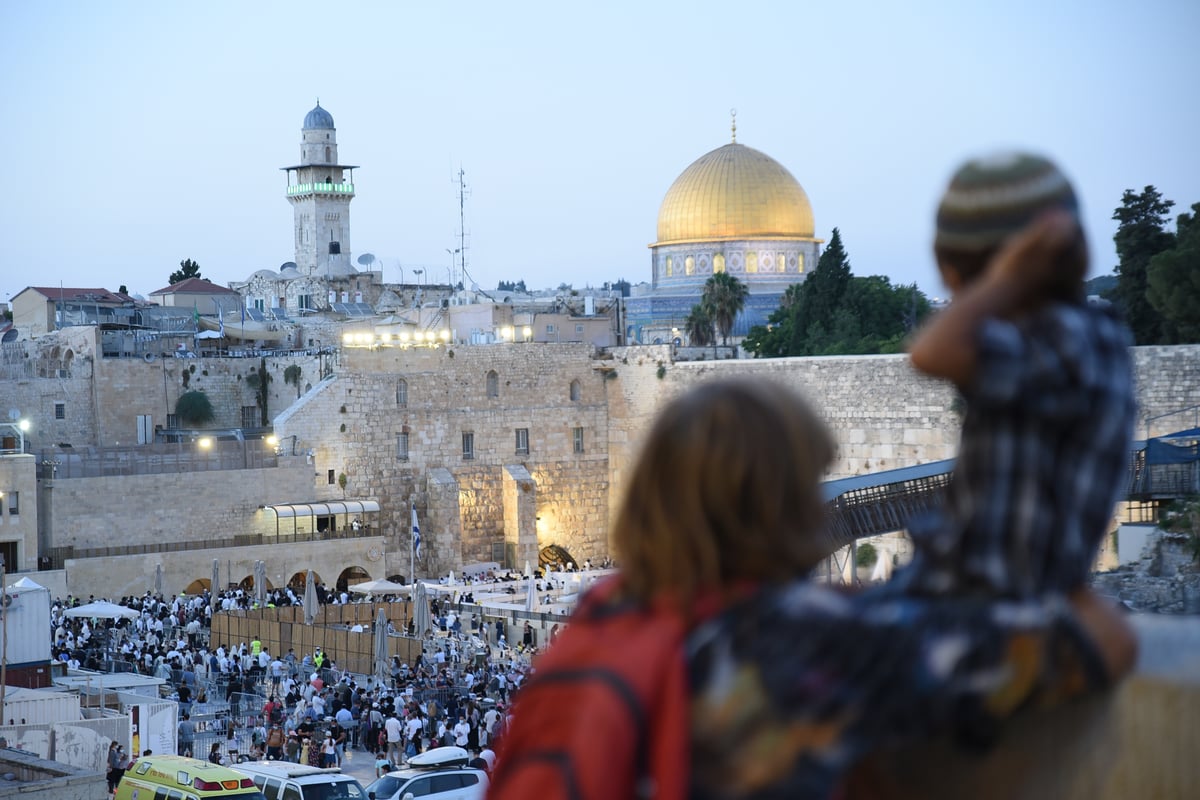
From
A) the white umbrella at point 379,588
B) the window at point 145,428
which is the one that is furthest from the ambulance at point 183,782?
the window at point 145,428

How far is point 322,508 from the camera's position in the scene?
102 ft

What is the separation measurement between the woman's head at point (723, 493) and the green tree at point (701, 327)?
40798 millimetres

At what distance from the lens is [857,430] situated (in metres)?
30.9

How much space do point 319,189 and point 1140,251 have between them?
30783 millimetres

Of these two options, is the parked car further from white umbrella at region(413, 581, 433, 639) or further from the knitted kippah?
the knitted kippah

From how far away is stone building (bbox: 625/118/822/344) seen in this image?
5591cm

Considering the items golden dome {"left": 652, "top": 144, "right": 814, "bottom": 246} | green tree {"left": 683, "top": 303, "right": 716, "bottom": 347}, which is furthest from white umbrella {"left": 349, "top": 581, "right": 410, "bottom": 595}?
golden dome {"left": 652, "top": 144, "right": 814, "bottom": 246}

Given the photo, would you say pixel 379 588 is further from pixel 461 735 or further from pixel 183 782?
pixel 183 782

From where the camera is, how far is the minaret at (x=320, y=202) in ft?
174

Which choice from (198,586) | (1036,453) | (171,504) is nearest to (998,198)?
(1036,453)

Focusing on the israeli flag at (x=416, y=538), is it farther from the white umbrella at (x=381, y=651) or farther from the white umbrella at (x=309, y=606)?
the white umbrella at (x=381, y=651)

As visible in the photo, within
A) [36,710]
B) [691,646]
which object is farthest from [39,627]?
[691,646]

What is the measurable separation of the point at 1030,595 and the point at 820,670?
10.5 inches

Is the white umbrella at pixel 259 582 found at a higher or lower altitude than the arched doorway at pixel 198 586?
higher
